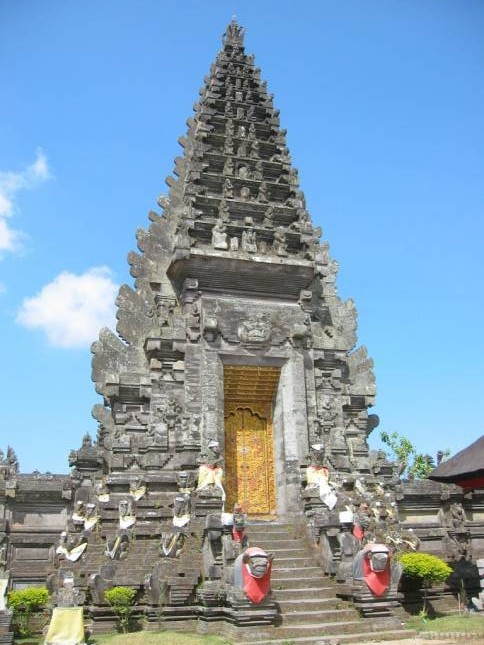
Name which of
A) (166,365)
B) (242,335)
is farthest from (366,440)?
(166,365)

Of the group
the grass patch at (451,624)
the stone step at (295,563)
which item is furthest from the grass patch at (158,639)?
the grass patch at (451,624)

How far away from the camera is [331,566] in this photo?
11914 mm

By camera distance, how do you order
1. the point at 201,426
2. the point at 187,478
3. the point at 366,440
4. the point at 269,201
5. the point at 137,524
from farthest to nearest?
the point at 269,201 < the point at 366,440 < the point at 201,426 < the point at 187,478 < the point at 137,524

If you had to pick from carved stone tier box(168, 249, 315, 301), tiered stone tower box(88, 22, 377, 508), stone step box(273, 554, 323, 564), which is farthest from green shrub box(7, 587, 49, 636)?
carved stone tier box(168, 249, 315, 301)

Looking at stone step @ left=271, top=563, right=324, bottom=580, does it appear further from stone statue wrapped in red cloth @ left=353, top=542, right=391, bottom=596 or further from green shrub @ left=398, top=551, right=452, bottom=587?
green shrub @ left=398, top=551, right=452, bottom=587

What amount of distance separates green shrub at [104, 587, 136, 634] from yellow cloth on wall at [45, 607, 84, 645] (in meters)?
1.04

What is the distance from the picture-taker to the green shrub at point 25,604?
11.3m

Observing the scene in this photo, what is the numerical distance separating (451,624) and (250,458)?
5.88 m

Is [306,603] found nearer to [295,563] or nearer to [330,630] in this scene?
[330,630]

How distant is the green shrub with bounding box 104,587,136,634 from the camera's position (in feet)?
35.6

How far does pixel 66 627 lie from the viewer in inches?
383

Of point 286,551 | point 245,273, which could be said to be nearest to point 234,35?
point 245,273

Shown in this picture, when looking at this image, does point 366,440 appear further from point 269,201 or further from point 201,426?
point 269,201

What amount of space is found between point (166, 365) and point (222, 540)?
5.04 metres
